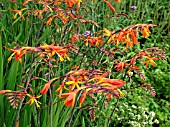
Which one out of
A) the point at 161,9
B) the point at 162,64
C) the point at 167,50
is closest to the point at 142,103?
the point at 162,64

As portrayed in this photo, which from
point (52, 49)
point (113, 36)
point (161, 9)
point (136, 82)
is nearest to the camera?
point (52, 49)

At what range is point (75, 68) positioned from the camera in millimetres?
2188

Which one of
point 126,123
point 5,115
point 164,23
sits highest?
point 164,23

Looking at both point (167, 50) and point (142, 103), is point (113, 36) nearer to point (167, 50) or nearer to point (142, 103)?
point (142, 103)

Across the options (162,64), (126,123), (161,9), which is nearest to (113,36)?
(126,123)

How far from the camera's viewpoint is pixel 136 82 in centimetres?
388

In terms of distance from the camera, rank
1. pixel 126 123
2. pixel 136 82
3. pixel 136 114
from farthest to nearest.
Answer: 1. pixel 136 82
2. pixel 136 114
3. pixel 126 123

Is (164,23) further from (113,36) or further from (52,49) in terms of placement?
(52,49)

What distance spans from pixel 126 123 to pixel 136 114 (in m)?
0.23

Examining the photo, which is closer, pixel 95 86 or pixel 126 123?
pixel 95 86

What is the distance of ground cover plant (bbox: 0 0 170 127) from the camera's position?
1.25m

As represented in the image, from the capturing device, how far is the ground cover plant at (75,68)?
1245mm

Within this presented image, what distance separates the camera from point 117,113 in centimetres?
299

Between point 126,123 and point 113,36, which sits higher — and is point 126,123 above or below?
below
